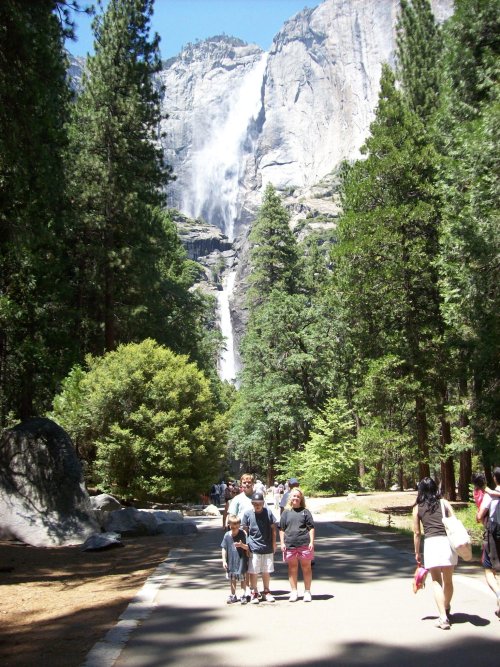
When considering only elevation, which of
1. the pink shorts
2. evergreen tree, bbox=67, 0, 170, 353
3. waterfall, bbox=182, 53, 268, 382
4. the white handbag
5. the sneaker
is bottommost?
the sneaker

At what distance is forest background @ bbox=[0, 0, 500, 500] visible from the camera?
1588 centimetres

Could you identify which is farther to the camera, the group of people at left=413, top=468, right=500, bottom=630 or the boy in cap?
the boy in cap

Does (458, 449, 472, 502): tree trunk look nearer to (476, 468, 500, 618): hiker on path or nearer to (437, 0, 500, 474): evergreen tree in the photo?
(437, 0, 500, 474): evergreen tree

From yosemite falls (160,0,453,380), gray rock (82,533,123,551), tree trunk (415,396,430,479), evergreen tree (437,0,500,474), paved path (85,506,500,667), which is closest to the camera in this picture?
paved path (85,506,500,667)

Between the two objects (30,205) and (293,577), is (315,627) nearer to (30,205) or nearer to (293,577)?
(293,577)

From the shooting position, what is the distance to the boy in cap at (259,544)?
741cm

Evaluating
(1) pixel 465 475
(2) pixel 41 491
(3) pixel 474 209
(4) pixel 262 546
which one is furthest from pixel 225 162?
(4) pixel 262 546

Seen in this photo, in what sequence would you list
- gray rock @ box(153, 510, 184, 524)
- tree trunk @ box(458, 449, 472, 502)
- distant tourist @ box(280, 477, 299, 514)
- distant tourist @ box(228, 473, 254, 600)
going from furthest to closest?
tree trunk @ box(458, 449, 472, 502), gray rock @ box(153, 510, 184, 524), distant tourist @ box(280, 477, 299, 514), distant tourist @ box(228, 473, 254, 600)

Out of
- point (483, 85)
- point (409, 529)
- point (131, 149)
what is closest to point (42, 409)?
point (131, 149)

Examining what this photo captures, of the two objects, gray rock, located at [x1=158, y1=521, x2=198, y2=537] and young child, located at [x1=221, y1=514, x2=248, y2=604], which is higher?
young child, located at [x1=221, y1=514, x2=248, y2=604]

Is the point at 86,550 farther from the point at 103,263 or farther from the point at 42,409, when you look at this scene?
the point at 103,263

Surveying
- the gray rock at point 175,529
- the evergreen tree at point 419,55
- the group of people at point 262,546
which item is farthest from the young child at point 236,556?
the evergreen tree at point 419,55

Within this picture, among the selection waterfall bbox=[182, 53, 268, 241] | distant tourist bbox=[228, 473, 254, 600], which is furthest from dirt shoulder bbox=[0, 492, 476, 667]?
waterfall bbox=[182, 53, 268, 241]

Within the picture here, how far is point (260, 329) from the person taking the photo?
138 feet
